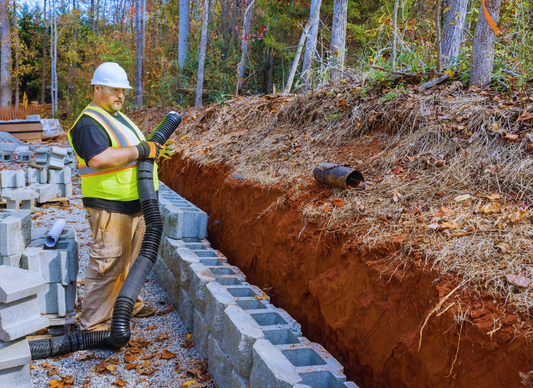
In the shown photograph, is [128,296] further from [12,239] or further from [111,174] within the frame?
[12,239]

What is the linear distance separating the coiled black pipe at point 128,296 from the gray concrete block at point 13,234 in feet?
2.97

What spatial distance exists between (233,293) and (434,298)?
204 cm

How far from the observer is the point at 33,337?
12.7ft

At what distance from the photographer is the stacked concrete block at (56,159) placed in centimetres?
891

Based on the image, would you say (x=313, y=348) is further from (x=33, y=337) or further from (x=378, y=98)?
(x=378, y=98)

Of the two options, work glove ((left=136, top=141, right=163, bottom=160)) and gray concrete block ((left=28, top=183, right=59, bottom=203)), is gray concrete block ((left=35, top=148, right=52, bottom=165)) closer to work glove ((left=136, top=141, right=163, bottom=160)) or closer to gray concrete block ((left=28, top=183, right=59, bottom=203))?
gray concrete block ((left=28, top=183, right=59, bottom=203))

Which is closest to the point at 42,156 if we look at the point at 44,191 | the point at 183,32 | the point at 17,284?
Answer: the point at 44,191

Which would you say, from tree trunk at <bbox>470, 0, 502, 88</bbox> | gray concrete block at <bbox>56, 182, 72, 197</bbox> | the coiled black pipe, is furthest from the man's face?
gray concrete block at <bbox>56, 182, 72, 197</bbox>

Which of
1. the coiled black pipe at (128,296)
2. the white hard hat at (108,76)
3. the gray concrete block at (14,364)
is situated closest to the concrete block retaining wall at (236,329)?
the coiled black pipe at (128,296)

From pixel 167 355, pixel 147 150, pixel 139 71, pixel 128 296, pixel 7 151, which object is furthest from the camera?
pixel 139 71

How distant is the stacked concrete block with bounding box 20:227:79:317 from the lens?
13.0 feet

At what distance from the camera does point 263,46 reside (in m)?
16.0

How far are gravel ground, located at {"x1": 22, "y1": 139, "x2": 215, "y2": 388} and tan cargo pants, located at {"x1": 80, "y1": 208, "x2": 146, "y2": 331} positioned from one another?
1.14 feet

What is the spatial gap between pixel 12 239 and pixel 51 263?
16.6 inches
